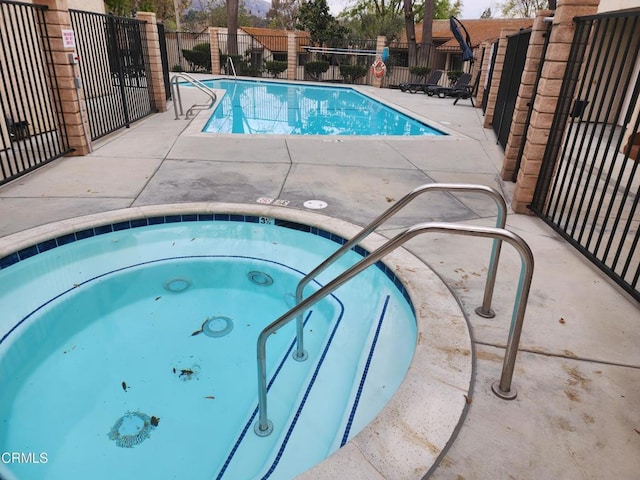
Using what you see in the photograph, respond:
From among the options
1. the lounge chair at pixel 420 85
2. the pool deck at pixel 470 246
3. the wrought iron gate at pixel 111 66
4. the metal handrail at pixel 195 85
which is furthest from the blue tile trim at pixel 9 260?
the lounge chair at pixel 420 85

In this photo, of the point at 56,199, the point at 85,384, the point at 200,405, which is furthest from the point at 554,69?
the point at 56,199

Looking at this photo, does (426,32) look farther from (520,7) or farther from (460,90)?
(520,7)

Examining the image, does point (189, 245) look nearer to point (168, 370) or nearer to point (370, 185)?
point (168, 370)

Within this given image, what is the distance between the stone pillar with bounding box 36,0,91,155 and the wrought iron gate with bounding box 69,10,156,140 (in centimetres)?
96

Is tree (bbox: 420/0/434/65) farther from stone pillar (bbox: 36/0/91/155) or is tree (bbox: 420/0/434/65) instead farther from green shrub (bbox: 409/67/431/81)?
stone pillar (bbox: 36/0/91/155)

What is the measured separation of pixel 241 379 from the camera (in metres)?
2.89

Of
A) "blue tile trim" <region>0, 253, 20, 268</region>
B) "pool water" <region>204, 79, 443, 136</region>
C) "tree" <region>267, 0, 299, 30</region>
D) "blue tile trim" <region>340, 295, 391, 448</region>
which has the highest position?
"tree" <region>267, 0, 299, 30</region>

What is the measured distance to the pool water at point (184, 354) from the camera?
2330mm

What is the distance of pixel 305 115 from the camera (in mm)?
12258

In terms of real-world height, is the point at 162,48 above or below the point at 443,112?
above

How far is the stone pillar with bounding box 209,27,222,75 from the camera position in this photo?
21.2 m

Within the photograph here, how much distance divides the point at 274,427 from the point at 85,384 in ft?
4.37

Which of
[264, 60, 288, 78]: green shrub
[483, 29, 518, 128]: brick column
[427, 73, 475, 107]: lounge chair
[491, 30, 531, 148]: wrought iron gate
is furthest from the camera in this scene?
[264, 60, 288, 78]: green shrub

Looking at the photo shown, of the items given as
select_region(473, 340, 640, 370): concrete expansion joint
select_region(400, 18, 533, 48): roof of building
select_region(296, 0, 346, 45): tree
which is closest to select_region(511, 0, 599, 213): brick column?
select_region(473, 340, 640, 370): concrete expansion joint
